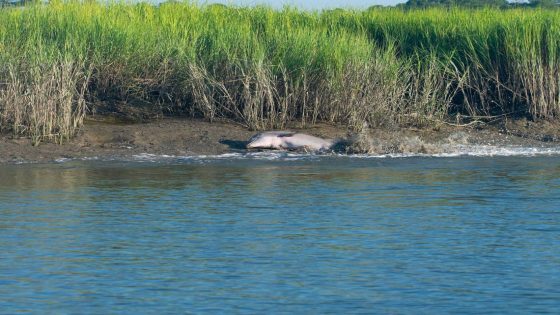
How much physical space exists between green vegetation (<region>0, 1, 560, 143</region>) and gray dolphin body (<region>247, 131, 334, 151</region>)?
688 mm

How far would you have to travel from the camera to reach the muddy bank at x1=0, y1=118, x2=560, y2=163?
42.9ft

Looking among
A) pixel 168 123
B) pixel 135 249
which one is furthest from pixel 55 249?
pixel 168 123

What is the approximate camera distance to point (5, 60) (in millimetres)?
13391

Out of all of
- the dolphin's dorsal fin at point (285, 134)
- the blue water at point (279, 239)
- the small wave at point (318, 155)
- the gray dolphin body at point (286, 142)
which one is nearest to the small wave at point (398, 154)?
the small wave at point (318, 155)

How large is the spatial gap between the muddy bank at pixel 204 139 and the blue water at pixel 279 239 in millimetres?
864

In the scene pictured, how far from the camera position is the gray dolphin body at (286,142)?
43.8 ft

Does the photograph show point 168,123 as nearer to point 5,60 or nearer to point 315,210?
point 5,60

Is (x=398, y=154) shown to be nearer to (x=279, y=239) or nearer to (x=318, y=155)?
(x=318, y=155)

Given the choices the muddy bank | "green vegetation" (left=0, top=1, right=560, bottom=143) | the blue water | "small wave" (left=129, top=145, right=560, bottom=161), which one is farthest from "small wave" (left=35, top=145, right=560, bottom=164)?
"green vegetation" (left=0, top=1, right=560, bottom=143)

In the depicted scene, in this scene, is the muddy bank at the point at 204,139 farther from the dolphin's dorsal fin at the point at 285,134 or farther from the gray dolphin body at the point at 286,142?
the dolphin's dorsal fin at the point at 285,134

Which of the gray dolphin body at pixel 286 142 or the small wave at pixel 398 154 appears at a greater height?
the gray dolphin body at pixel 286 142

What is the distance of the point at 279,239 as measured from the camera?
8109 millimetres

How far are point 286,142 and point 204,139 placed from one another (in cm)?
106

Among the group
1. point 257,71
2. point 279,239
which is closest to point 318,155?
point 257,71
